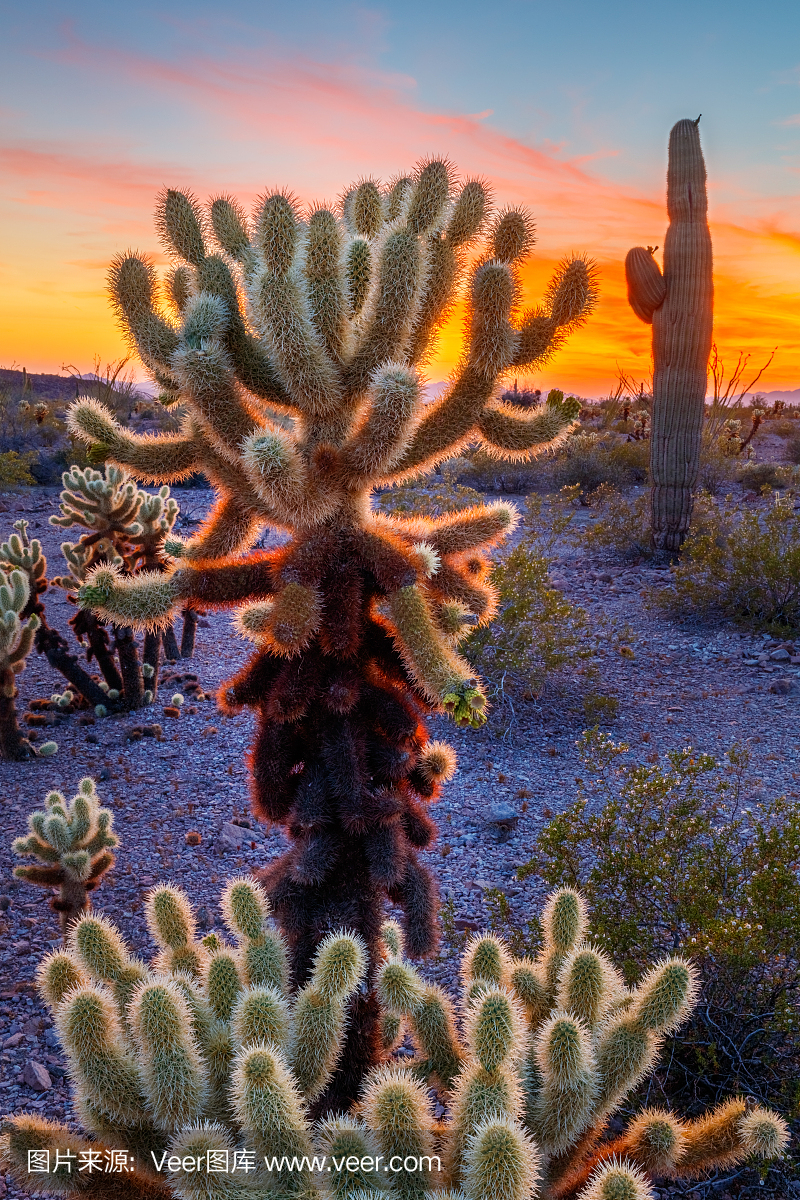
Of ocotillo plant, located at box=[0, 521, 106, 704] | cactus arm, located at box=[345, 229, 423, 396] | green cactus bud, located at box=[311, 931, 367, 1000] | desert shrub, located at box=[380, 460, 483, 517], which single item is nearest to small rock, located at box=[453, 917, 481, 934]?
green cactus bud, located at box=[311, 931, 367, 1000]

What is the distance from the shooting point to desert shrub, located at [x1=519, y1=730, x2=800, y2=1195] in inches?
120

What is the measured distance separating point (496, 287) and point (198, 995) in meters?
2.26

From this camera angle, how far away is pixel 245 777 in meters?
5.74

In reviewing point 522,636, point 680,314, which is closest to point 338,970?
point 522,636

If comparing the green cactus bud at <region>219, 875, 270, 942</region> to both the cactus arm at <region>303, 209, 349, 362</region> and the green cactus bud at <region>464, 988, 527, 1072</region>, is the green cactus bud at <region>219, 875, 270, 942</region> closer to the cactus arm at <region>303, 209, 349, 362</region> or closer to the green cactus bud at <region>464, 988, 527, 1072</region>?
the green cactus bud at <region>464, 988, 527, 1072</region>

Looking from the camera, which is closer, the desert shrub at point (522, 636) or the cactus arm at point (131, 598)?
the cactus arm at point (131, 598)

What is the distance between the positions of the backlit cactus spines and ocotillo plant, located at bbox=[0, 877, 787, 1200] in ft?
11.4

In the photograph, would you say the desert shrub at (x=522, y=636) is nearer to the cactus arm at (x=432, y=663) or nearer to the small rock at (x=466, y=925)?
the small rock at (x=466, y=925)

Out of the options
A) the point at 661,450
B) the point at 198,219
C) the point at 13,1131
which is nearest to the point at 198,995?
the point at 13,1131

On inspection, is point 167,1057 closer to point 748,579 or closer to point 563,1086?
point 563,1086

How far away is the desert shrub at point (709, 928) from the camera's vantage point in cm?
304

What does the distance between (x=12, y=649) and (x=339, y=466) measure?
154 inches

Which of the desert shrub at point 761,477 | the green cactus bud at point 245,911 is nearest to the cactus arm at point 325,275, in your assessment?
the green cactus bud at point 245,911

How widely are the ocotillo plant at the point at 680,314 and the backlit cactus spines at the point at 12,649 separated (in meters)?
8.18
